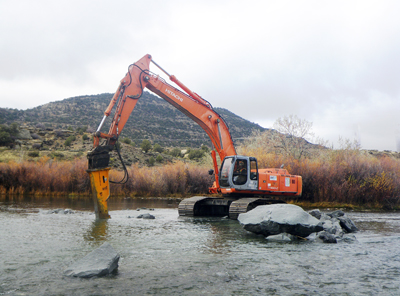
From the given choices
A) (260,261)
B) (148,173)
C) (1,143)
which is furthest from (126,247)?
(1,143)

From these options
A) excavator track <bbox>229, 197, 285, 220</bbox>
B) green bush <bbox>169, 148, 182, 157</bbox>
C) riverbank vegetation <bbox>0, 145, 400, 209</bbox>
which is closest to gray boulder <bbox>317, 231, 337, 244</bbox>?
excavator track <bbox>229, 197, 285, 220</bbox>

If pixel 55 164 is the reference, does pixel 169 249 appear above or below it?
below

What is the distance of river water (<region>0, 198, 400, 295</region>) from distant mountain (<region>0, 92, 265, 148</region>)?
4744 centimetres

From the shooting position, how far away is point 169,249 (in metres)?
7.27

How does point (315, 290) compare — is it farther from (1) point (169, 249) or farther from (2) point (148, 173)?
(2) point (148, 173)

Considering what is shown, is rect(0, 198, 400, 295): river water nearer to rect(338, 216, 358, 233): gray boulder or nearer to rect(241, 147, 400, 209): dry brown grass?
rect(338, 216, 358, 233): gray boulder

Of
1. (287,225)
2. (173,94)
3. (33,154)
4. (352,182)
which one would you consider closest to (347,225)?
(287,225)


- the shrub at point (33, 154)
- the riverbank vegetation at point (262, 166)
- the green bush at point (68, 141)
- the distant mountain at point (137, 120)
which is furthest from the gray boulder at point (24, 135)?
the riverbank vegetation at point (262, 166)

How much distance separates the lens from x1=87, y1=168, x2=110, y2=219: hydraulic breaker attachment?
11008 millimetres

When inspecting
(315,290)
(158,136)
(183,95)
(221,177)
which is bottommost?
(315,290)

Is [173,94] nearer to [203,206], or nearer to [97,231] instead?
[203,206]

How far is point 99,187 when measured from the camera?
36.5 ft

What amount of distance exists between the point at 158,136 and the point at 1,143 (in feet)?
80.0

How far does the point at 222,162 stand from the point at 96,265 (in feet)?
29.4
